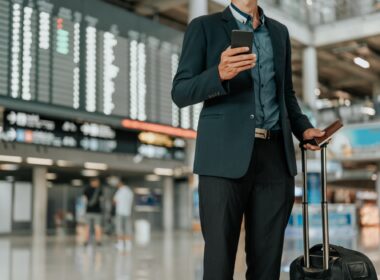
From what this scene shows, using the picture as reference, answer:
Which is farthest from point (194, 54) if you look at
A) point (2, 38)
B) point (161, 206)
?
point (161, 206)

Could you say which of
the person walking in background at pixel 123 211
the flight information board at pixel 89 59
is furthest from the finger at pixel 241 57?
the person walking in background at pixel 123 211

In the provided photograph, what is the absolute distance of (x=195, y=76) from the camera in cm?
187

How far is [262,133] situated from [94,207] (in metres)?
11.0

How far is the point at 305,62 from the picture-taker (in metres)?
16.4

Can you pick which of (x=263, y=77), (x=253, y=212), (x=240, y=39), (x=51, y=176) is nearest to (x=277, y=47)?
(x=263, y=77)

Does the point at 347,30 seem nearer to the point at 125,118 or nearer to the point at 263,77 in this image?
the point at 125,118

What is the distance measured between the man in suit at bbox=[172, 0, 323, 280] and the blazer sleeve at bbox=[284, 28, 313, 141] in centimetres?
11

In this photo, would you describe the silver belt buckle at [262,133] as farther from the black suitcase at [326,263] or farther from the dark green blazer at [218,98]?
the black suitcase at [326,263]

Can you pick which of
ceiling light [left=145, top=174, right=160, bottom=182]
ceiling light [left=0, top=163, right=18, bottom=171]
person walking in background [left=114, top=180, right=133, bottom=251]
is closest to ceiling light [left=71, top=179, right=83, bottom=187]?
ceiling light [left=145, top=174, right=160, bottom=182]

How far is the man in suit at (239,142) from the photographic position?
1.82 metres

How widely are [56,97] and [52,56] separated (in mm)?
609

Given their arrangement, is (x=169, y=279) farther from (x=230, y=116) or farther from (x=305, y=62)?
(x=305, y=62)

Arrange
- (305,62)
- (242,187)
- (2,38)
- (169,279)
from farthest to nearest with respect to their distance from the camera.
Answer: (305,62), (2,38), (169,279), (242,187)

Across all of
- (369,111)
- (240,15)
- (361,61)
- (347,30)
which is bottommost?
A: (240,15)
